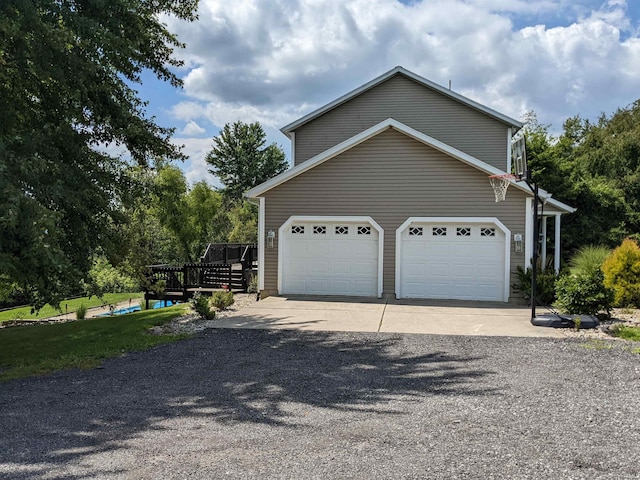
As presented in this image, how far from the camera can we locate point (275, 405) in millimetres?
5340

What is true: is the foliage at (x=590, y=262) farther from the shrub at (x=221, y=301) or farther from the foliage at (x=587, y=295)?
the shrub at (x=221, y=301)

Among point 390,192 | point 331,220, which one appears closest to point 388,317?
point 331,220

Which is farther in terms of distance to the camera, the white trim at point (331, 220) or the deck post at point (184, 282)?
the deck post at point (184, 282)

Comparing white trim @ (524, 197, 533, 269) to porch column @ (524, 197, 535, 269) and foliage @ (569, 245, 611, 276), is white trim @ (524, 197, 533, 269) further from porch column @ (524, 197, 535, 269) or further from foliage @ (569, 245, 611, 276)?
foliage @ (569, 245, 611, 276)

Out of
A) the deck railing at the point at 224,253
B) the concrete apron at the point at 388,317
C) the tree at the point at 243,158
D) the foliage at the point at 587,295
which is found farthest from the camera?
the tree at the point at 243,158

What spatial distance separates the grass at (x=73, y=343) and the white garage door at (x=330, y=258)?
3440 mm

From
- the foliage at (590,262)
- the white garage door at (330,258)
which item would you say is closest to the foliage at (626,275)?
the foliage at (590,262)

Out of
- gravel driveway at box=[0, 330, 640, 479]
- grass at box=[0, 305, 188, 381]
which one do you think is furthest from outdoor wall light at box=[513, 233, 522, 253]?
grass at box=[0, 305, 188, 381]

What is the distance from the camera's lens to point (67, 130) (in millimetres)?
9148

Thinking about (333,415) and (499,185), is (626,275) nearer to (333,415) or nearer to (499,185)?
(499,185)

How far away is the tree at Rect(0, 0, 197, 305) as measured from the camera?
6.88 m

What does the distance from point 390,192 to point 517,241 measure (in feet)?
11.5

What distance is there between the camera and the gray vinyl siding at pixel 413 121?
52.5ft

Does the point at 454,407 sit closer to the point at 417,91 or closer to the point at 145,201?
the point at 145,201
